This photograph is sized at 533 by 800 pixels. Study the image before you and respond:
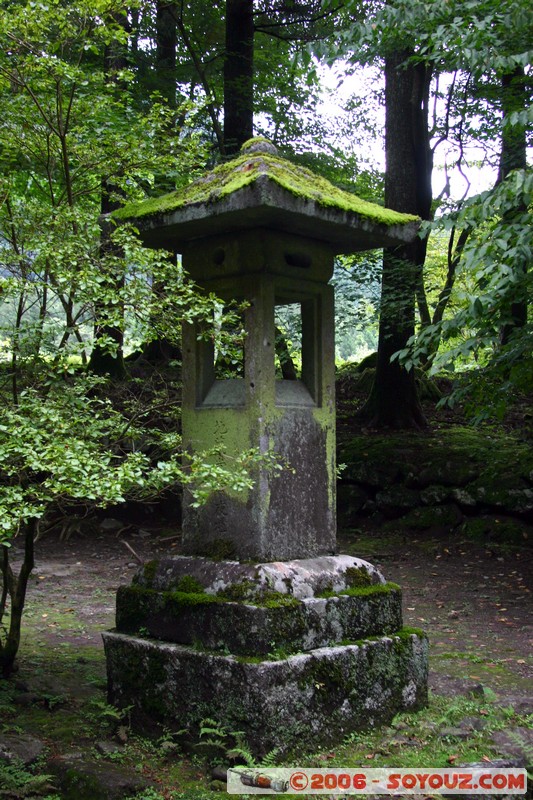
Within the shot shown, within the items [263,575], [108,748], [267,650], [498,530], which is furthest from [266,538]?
[498,530]

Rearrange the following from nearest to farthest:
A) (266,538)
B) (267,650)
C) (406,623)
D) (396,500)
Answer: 1. (267,650)
2. (266,538)
3. (406,623)
4. (396,500)

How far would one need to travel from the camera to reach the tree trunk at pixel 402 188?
11086 mm

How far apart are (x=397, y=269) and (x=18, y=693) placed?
7.17 metres

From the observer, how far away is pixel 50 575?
8.34m

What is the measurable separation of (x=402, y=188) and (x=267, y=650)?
29.2 feet

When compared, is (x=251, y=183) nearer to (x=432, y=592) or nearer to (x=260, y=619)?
(x=260, y=619)

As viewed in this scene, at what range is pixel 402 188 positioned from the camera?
11172mm

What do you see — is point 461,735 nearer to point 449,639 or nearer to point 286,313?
point 449,639

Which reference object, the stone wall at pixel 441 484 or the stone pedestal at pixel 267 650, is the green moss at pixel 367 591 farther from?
the stone wall at pixel 441 484

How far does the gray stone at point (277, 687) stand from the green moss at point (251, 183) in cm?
247

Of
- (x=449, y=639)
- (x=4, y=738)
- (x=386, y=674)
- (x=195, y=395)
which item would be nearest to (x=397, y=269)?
(x=449, y=639)

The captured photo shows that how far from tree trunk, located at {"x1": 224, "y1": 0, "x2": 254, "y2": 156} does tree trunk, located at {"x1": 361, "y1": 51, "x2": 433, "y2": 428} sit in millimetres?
2225

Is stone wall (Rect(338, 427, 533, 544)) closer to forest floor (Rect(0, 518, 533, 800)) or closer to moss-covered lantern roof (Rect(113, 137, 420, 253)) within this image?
forest floor (Rect(0, 518, 533, 800))

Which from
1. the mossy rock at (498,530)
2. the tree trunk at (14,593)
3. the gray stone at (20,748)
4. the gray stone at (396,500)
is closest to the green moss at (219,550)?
the tree trunk at (14,593)
